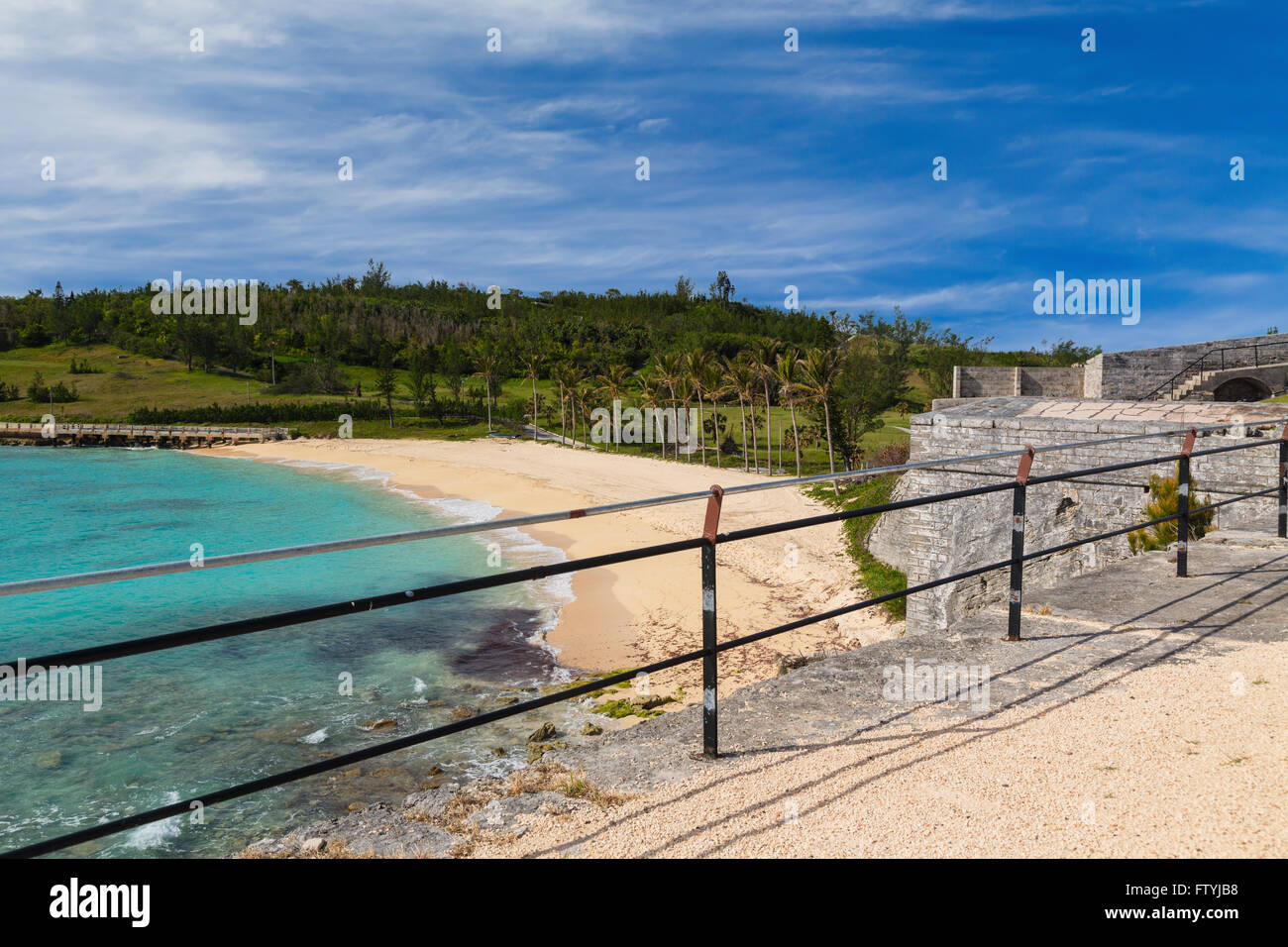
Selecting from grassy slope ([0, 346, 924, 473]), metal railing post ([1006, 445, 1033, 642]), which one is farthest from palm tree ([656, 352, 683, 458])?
metal railing post ([1006, 445, 1033, 642])

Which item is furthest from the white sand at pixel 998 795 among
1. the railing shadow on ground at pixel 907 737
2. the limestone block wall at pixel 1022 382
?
the limestone block wall at pixel 1022 382

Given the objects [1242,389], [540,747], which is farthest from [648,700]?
[1242,389]

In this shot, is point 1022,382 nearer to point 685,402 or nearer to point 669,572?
point 669,572

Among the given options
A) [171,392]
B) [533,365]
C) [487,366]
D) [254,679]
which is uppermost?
[533,365]

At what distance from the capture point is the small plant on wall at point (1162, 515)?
9945 millimetres

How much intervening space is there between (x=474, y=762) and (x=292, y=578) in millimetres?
18819

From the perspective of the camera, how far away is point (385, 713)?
43.2 feet

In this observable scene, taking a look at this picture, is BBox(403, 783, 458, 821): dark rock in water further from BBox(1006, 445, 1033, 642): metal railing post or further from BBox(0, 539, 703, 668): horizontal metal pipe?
BBox(1006, 445, 1033, 642): metal railing post

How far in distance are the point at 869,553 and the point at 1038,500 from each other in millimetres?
8958

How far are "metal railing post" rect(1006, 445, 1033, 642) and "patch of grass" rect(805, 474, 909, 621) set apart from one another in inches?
361

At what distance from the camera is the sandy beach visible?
1684 centimetres

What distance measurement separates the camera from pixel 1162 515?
31.1ft
